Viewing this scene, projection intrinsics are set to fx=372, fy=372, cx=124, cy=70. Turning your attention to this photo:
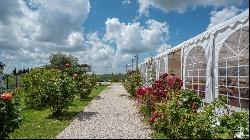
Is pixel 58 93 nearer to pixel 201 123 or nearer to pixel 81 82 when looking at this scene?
pixel 201 123

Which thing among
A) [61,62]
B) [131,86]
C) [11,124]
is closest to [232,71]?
[11,124]

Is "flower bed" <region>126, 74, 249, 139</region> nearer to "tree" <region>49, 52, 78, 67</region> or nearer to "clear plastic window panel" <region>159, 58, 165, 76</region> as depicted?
"clear plastic window panel" <region>159, 58, 165, 76</region>

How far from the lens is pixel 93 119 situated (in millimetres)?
11570

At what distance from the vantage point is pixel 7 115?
751 cm

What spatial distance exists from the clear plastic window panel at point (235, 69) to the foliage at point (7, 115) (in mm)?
5214

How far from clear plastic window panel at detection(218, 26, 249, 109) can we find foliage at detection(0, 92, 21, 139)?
17.1ft

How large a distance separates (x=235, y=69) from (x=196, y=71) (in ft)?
12.6

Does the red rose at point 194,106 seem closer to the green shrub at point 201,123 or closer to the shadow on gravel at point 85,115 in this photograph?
the green shrub at point 201,123

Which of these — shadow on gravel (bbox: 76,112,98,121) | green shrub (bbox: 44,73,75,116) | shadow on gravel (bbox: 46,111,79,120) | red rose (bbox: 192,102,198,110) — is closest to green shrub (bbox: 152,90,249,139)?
red rose (bbox: 192,102,198,110)

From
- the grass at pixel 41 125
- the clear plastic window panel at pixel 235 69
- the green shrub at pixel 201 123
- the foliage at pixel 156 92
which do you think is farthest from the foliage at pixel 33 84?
the green shrub at pixel 201 123

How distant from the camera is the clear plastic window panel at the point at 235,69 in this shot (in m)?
8.83

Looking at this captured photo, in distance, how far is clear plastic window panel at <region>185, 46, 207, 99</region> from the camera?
41.2 ft

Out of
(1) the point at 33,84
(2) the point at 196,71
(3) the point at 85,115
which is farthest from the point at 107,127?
(1) the point at 33,84

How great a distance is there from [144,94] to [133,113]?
1.10 metres
